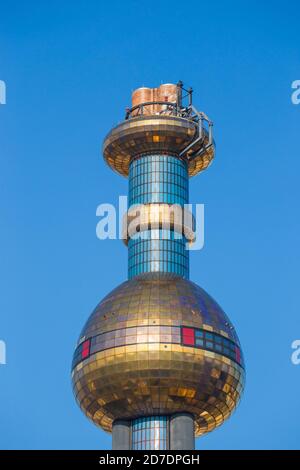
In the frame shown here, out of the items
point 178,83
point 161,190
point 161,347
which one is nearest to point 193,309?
point 161,347

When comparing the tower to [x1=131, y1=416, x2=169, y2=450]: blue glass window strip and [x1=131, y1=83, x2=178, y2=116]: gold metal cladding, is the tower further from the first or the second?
[x1=131, y1=83, x2=178, y2=116]: gold metal cladding

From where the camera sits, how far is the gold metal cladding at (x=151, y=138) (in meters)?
135

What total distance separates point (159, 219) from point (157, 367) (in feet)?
68.3

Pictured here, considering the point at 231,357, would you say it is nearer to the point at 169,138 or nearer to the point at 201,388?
the point at 201,388

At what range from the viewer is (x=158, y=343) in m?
120

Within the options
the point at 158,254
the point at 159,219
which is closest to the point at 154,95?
the point at 159,219

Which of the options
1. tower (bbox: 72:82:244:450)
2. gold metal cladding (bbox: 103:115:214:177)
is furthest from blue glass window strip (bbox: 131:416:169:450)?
gold metal cladding (bbox: 103:115:214:177)

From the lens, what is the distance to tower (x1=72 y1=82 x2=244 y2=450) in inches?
4710

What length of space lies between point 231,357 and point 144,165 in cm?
2706

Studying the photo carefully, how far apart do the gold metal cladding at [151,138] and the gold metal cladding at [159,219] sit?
278 inches

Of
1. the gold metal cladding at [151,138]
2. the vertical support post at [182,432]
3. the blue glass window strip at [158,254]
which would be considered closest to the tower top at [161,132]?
the gold metal cladding at [151,138]

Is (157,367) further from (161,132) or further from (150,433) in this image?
(161,132)

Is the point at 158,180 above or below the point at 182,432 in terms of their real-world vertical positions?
above

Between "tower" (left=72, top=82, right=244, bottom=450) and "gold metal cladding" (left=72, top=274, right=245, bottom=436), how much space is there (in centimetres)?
10
